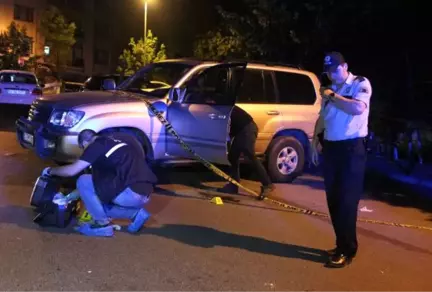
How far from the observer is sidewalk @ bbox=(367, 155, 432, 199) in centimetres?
1067

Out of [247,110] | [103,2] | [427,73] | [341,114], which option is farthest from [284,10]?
[103,2]

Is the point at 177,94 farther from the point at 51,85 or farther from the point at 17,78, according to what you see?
the point at 51,85

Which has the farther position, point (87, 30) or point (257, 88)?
point (87, 30)

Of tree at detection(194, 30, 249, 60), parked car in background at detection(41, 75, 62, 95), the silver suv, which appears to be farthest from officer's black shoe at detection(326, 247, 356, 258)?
parked car in background at detection(41, 75, 62, 95)

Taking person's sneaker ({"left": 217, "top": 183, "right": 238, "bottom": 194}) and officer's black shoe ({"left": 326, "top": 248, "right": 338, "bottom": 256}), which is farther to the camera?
person's sneaker ({"left": 217, "top": 183, "right": 238, "bottom": 194})

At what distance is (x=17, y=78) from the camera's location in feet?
65.0

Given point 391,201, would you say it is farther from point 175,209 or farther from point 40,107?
point 40,107

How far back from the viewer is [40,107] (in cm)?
845

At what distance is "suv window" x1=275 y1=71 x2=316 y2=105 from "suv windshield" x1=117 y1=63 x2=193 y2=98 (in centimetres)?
Answer: 173

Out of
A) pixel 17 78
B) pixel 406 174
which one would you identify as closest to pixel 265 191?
pixel 406 174

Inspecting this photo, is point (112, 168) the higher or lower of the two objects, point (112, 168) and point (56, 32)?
the lower

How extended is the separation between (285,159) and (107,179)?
4.53 m

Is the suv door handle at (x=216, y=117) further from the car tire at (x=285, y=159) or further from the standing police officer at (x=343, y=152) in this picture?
the standing police officer at (x=343, y=152)

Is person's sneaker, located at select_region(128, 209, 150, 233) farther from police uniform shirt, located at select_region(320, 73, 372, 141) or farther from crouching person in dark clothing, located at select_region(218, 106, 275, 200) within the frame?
crouching person in dark clothing, located at select_region(218, 106, 275, 200)
